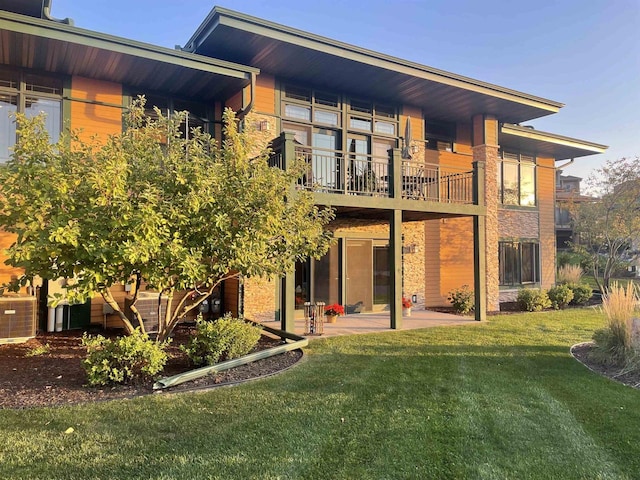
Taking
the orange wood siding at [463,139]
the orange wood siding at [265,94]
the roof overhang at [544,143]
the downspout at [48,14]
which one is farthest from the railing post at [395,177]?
the downspout at [48,14]

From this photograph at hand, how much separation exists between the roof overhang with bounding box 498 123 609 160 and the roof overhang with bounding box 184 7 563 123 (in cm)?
83

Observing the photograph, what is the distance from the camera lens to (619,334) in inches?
258

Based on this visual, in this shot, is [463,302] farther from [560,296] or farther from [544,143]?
[544,143]

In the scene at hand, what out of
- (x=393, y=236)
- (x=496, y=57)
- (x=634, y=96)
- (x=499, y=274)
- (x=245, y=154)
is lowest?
(x=499, y=274)

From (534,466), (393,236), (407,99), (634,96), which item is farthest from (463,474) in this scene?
(634,96)

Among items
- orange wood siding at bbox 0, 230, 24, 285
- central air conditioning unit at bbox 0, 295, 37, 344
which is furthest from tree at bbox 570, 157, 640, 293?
orange wood siding at bbox 0, 230, 24, 285

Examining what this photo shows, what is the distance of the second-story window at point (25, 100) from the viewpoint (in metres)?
8.10

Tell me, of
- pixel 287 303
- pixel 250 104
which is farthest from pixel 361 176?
pixel 287 303

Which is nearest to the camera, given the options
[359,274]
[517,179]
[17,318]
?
[17,318]

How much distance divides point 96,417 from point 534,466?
3.91 meters

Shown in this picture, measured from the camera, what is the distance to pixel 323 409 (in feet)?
14.4

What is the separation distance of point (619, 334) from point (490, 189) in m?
7.24

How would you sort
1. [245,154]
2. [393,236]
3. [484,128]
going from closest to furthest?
[245,154], [393,236], [484,128]

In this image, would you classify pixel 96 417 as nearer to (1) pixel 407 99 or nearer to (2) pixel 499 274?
(1) pixel 407 99
